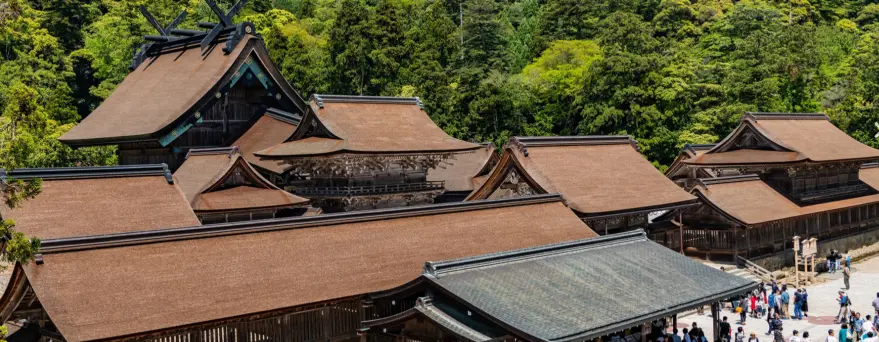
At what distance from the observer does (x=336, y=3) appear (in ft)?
303

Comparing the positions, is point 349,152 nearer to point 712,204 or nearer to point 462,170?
point 462,170

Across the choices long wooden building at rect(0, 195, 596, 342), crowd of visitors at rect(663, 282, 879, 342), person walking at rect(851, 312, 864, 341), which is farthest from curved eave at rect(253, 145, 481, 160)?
person walking at rect(851, 312, 864, 341)

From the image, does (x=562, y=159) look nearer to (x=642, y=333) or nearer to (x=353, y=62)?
(x=642, y=333)

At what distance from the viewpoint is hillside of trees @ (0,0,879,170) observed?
5638 cm

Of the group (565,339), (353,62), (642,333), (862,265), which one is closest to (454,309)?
(565,339)

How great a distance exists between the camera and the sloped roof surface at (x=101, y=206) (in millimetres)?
19969

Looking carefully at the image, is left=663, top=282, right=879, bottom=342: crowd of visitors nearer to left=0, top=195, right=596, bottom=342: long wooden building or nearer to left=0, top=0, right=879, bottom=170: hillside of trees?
left=0, top=195, right=596, bottom=342: long wooden building

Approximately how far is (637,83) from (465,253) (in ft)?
132

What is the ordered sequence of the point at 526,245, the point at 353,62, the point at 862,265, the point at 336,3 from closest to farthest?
the point at 526,245 < the point at 862,265 < the point at 353,62 < the point at 336,3

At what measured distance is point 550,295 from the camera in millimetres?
17422

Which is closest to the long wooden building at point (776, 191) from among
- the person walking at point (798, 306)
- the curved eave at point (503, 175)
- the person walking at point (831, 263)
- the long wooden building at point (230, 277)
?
the person walking at point (831, 263)

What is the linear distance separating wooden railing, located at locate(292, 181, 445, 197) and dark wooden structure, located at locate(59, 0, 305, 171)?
5136mm

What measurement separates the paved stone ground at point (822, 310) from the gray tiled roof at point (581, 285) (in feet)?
17.5

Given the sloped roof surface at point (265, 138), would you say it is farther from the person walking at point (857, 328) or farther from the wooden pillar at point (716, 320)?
the person walking at point (857, 328)
